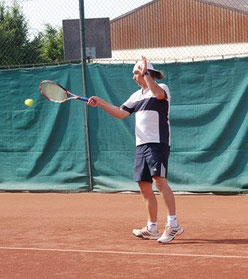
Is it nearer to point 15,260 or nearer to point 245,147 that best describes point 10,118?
point 245,147

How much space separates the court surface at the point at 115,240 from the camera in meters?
5.94

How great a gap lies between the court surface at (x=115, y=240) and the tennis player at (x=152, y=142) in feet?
0.64

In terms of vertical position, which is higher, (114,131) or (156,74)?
(156,74)

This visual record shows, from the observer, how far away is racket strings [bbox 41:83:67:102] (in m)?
8.64

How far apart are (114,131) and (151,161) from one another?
166 inches

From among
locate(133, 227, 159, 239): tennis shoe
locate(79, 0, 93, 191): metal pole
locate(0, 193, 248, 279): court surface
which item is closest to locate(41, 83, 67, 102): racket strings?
locate(0, 193, 248, 279): court surface

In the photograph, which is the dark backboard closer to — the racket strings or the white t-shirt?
the racket strings

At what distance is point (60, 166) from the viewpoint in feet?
39.0

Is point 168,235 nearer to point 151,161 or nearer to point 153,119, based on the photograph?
point 151,161

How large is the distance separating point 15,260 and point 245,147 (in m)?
4.76

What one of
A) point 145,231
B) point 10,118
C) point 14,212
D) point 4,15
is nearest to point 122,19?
point 4,15

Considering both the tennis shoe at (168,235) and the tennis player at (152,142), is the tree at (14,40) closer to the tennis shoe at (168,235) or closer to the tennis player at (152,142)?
the tennis player at (152,142)

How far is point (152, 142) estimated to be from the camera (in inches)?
287

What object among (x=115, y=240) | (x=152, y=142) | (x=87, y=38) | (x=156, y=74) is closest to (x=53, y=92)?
(x=156, y=74)
